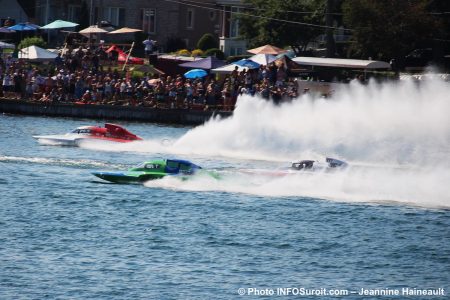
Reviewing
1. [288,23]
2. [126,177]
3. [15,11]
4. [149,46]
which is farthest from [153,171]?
[15,11]

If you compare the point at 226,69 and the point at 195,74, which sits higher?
the point at 226,69

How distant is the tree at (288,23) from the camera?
66.9 meters

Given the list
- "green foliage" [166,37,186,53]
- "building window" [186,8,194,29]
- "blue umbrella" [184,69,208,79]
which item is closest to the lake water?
"blue umbrella" [184,69,208,79]

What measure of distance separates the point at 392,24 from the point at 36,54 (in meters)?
18.4

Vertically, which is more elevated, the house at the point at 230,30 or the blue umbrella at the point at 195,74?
the house at the point at 230,30

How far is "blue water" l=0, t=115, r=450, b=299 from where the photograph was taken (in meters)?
24.6

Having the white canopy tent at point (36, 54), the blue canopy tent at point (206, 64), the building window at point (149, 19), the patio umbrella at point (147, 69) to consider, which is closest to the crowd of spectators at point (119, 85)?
the blue canopy tent at point (206, 64)

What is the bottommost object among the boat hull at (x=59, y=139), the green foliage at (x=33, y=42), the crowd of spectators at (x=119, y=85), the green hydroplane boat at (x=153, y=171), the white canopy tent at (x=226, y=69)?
the boat hull at (x=59, y=139)

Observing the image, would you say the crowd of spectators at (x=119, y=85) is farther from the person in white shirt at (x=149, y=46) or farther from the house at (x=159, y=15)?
the house at (x=159, y=15)

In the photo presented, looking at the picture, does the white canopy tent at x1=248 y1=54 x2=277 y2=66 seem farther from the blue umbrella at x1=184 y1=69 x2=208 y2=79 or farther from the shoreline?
the shoreline

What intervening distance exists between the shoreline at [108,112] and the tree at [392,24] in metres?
11.2

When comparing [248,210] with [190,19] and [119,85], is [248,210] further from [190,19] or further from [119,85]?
[190,19]

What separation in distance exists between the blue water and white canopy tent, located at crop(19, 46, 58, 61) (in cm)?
2088

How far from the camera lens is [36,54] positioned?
2357 inches
